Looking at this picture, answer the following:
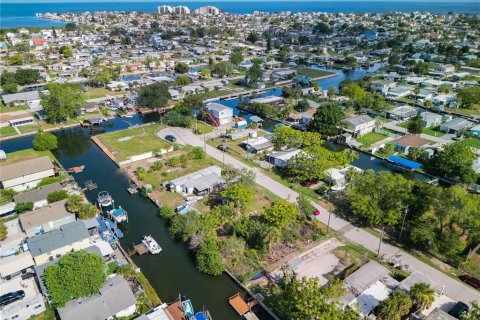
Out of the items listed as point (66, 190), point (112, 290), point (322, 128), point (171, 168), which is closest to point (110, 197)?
point (66, 190)

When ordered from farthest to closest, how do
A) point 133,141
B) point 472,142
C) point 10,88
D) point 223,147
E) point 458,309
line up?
1. point 10,88
2. point 133,141
3. point 472,142
4. point 223,147
5. point 458,309

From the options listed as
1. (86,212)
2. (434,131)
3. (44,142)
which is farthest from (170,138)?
(434,131)

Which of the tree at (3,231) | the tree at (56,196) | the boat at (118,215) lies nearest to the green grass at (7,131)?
the tree at (56,196)

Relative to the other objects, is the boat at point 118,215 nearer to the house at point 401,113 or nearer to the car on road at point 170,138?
the car on road at point 170,138

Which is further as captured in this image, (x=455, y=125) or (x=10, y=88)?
(x=10, y=88)

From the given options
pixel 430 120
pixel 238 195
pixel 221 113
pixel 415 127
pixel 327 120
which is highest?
pixel 327 120

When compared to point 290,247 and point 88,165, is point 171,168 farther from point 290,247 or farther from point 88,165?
point 290,247

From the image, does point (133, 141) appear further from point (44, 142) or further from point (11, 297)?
point (11, 297)
